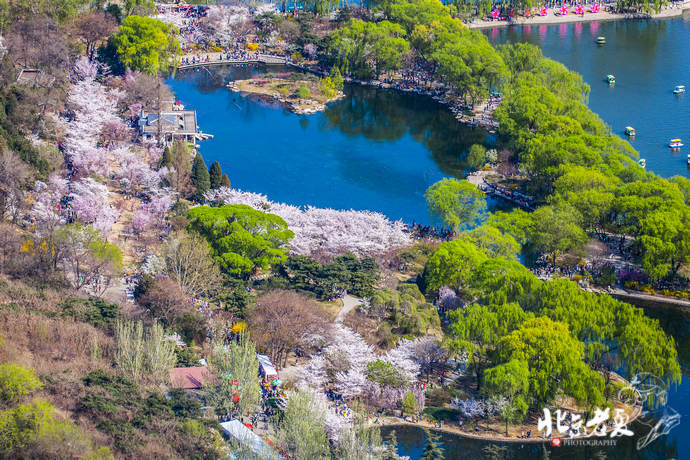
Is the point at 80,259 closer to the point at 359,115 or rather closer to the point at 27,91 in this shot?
the point at 27,91

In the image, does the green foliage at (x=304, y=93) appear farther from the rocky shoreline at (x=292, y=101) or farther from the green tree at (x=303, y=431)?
the green tree at (x=303, y=431)

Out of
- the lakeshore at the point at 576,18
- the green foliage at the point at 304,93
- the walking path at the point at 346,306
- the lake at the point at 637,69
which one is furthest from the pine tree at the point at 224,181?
the lakeshore at the point at 576,18

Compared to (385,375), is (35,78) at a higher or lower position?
higher

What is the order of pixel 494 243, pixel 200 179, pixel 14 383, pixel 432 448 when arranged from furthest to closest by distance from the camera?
pixel 200 179 < pixel 494 243 < pixel 432 448 < pixel 14 383

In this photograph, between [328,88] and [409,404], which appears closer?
[409,404]

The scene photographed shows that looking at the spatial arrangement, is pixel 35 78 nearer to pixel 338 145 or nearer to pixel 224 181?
pixel 224 181

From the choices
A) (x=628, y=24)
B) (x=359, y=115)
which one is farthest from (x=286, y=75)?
(x=628, y=24)

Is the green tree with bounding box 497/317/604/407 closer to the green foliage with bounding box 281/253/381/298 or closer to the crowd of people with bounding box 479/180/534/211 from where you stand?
the green foliage with bounding box 281/253/381/298

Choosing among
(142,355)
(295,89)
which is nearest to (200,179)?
(142,355)
